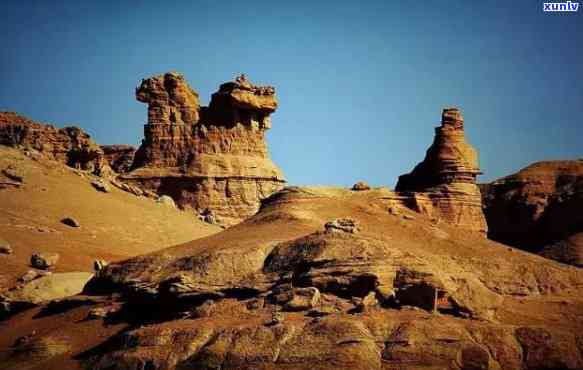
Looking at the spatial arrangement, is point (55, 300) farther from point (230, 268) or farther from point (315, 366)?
point (315, 366)

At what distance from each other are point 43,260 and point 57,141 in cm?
1658

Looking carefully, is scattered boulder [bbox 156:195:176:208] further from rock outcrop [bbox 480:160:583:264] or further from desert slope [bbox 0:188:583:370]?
rock outcrop [bbox 480:160:583:264]

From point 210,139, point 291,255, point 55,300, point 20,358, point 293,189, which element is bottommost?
point 20,358

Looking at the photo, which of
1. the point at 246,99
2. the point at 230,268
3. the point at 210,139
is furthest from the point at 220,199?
the point at 230,268

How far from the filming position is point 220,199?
132ft

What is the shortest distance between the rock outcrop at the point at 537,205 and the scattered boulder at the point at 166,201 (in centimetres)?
1897

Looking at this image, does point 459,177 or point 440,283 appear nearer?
point 440,283

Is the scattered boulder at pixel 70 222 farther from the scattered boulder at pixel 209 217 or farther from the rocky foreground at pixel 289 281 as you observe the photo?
the scattered boulder at pixel 209 217

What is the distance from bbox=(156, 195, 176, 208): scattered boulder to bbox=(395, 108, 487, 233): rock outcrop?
14805 mm

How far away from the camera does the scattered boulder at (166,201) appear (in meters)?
37.1

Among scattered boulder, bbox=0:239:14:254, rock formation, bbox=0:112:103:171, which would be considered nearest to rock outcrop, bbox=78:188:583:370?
scattered boulder, bbox=0:239:14:254

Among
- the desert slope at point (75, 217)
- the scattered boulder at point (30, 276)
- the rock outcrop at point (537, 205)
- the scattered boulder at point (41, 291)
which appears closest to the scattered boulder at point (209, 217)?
the desert slope at point (75, 217)

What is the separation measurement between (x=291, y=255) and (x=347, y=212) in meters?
5.86

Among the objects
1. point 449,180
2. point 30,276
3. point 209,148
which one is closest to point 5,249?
point 30,276
